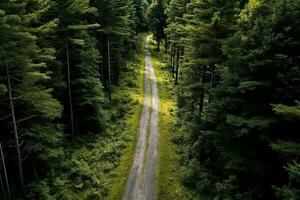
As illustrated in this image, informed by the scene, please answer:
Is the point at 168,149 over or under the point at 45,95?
under

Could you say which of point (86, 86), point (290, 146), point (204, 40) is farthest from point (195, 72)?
point (290, 146)

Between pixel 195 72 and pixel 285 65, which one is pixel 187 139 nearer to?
pixel 195 72

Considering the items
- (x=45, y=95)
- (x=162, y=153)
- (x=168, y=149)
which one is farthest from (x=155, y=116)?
(x=45, y=95)

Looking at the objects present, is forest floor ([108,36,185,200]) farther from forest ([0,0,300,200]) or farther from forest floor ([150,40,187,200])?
forest ([0,0,300,200])

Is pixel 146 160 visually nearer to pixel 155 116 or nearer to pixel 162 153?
pixel 162 153

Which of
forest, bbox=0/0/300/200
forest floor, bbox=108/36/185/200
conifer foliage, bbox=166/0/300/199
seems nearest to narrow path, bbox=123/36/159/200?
forest, bbox=0/0/300/200

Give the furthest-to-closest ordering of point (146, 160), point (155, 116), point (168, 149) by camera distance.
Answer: point (155, 116) → point (168, 149) → point (146, 160)

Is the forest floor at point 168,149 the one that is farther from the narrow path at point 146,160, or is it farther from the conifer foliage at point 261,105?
the conifer foliage at point 261,105
